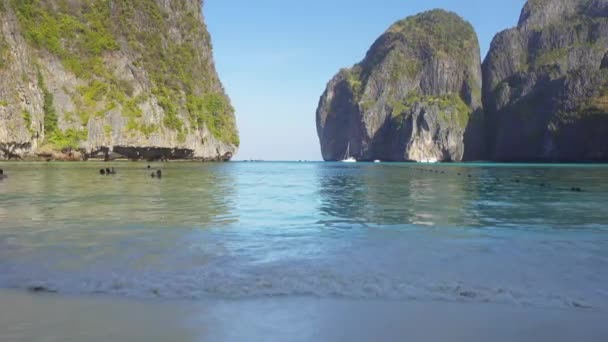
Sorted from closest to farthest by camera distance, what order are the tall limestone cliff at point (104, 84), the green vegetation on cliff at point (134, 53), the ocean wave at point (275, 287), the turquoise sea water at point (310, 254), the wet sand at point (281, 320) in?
the wet sand at point (281, 320) < the ocean wave at point (275, 287) < the turquoise sea water at point (310, 254) < the tall limestone cliff at point (104, 84) < the green vegetation on cliff at point (134, 53)

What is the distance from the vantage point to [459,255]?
9.53 meters

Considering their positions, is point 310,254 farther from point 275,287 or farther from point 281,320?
point 281,320

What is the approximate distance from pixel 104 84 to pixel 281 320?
103619 millimetres

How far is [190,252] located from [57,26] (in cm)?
10560

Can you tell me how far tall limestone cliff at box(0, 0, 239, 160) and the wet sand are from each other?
8334 centimetres

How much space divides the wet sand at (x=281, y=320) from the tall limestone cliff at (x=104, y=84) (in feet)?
273

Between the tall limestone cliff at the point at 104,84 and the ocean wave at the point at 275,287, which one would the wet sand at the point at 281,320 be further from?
the tall limestone cliff at the point at 104,84

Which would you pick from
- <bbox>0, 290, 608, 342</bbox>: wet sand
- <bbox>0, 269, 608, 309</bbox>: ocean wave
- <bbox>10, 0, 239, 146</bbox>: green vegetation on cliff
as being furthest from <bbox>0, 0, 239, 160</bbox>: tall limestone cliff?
<bbox>0, 290, 608, 342</bbox>: wet sand

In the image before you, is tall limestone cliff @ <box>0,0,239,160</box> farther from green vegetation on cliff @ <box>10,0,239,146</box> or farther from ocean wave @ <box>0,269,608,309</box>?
ocean wave @ <box>0,269,608,309</box>

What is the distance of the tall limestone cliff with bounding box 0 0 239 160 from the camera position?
8298 centimetres

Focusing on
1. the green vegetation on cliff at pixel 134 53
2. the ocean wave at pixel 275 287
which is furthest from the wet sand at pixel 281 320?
the green vegetation on cliff at pixel 134 53

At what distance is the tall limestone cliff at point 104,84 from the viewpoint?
272 feet

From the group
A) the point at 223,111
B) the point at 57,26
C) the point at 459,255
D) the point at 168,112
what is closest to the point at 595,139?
the point at 223,111

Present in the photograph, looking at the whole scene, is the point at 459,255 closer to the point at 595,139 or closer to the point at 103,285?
the point at 103,285
